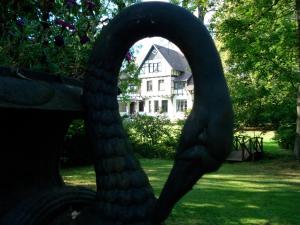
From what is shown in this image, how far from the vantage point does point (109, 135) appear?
1.54 meters

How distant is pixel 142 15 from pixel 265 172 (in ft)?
37.3

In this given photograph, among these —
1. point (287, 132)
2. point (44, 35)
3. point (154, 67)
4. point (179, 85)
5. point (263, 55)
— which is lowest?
point (287, 132)

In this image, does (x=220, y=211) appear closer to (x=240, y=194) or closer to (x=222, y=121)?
(x=240, y=194)

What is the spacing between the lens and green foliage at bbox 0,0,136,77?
2.45m

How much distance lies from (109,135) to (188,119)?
0.37 m

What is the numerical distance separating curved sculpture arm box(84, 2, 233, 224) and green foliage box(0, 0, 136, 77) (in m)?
0.87

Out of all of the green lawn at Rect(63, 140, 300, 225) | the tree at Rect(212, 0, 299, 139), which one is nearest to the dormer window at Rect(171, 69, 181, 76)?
the tree at Rect(212, 0, 299, 139)

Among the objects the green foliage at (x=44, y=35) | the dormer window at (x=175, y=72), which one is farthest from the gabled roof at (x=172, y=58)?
the green foliage at (x=44, y=35)

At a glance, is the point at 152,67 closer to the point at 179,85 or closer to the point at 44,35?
the point at 179,85

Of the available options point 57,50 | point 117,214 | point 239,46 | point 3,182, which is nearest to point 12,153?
point 3,182

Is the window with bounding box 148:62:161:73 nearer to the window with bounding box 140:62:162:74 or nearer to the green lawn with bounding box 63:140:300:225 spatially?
the window with bounding box 140:62:162:74

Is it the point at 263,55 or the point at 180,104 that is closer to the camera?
the point at 263,55

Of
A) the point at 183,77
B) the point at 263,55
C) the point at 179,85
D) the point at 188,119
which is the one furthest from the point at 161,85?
the point at 188,119

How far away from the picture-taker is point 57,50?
2.72 m
